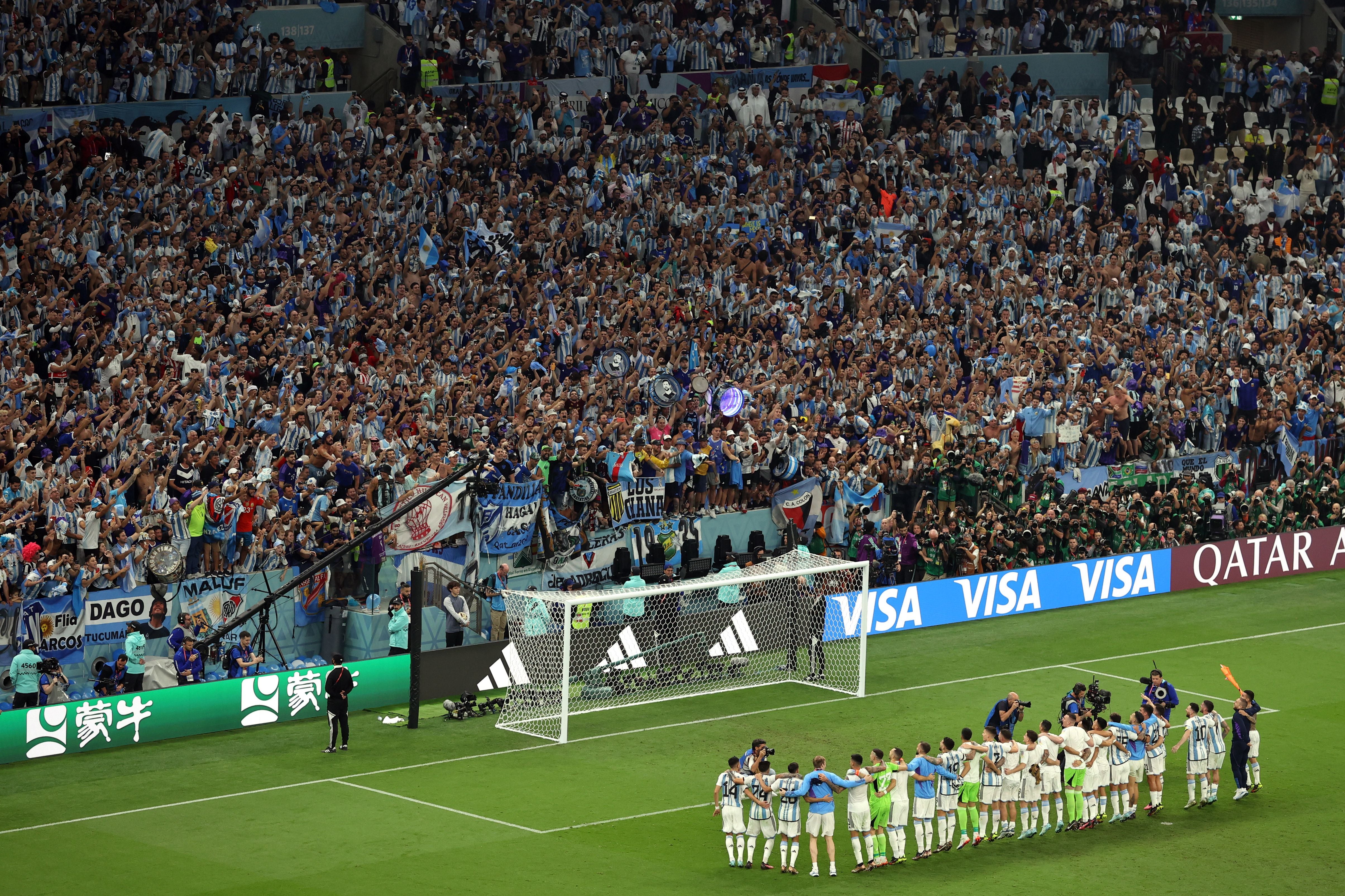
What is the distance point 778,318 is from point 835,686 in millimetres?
10054

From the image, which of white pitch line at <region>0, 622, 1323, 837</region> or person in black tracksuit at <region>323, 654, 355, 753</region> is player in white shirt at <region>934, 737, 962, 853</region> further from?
person in black tracksuit at <region>323, 654, 355, 753</region>

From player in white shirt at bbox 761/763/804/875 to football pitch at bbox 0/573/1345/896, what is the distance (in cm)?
24

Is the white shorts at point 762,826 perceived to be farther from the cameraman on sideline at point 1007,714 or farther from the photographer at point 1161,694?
the photographer at point 1161,694

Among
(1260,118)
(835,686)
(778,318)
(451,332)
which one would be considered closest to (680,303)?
(778,318)

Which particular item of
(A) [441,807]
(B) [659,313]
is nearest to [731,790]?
(A) [441,807]

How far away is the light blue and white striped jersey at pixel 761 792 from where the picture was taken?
22.0m

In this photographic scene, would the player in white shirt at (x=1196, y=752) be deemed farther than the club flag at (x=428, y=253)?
No

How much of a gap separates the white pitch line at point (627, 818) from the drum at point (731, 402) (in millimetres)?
11333

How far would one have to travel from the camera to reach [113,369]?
3058cm

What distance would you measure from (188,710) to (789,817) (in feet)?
32.1

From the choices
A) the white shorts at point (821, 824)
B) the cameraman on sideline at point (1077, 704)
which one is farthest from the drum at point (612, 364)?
the white shorts at point (821, 824)

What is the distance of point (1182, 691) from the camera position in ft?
102

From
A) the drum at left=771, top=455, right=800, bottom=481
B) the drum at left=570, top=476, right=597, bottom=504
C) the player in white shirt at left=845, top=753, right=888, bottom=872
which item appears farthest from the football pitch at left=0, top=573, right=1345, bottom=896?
the drum at left=570, top=476, right=597, bottom=504

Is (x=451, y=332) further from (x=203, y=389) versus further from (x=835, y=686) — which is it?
(x=835, y=686)
